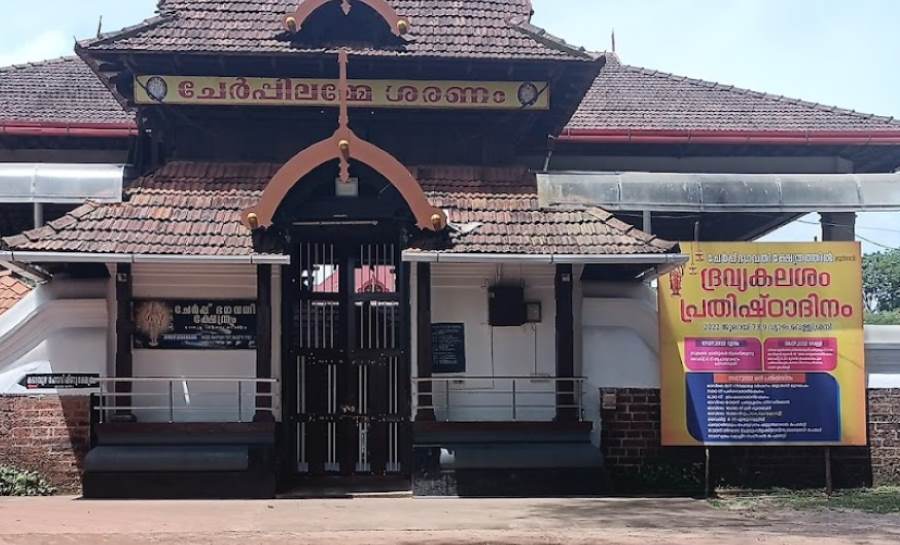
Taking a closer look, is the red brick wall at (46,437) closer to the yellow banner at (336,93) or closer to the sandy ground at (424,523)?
the sandy ground at (424,523)

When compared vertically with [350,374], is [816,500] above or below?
below

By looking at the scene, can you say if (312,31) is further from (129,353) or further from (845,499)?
(845,499)

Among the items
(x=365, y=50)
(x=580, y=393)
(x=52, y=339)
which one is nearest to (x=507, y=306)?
(x=580, y=393)

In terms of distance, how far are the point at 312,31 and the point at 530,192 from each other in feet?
9.98

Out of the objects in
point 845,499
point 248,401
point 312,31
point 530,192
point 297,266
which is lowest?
point 845,499

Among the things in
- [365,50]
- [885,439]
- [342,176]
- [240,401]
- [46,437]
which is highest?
[365,50]

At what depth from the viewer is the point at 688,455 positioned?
450 inches

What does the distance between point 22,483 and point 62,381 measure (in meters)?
1.21

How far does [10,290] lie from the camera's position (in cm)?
1209

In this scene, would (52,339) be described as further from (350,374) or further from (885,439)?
(885,439)

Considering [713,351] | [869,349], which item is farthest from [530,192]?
[869,349]

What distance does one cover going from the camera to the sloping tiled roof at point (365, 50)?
36.4 feet

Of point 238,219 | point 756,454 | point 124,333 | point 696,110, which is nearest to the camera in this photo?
point 124,333

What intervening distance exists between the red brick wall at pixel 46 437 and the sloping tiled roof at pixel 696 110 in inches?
273
